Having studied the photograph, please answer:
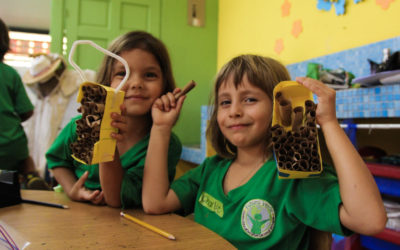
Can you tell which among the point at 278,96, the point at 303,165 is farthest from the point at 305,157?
the point at 278,96

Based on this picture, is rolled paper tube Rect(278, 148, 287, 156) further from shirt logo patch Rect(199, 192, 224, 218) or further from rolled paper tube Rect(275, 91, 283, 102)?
shirt logo patch Rect(199, 192, 224, 218)

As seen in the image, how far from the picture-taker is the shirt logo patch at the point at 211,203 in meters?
0.80

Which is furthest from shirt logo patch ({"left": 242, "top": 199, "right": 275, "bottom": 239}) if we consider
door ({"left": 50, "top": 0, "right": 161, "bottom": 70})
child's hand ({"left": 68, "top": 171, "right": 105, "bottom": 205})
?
door ({"left": 50, "top": 0, "right": 161, "bottom": 70})

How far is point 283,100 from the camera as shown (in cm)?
59

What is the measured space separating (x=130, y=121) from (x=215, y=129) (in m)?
0.29

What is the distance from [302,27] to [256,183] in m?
1.86

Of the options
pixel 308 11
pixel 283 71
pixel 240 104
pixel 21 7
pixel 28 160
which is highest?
pixel 21 7

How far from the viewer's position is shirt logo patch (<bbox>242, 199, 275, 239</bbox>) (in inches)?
27.9

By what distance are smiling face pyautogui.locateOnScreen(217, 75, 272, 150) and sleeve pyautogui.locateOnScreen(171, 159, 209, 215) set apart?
17cm

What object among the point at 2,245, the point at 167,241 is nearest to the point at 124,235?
the point at 167,241

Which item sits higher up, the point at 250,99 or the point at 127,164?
the point at 250,99

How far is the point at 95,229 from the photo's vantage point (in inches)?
22.3

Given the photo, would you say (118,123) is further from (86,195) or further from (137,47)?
(137,47)

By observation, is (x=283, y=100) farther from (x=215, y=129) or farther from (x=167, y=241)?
(x=215, y=129)
